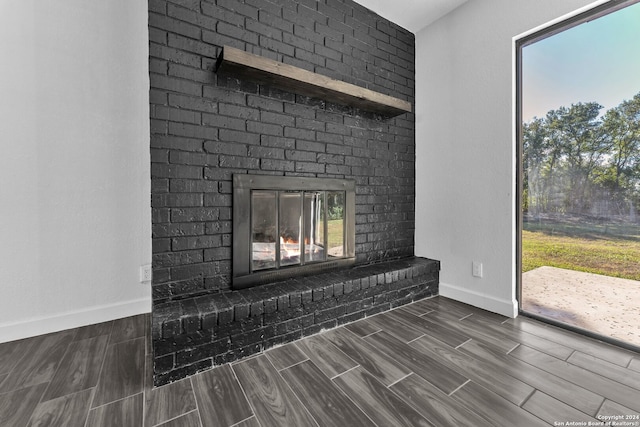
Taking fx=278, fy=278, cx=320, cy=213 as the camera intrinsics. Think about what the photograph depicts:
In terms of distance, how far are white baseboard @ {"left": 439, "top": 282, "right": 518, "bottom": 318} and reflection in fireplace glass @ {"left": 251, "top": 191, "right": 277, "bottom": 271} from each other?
1.61 meters

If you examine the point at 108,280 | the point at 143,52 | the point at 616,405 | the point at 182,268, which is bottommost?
the point at 616,405

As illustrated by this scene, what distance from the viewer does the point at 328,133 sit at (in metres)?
2.19

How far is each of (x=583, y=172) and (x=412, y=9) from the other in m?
1.86

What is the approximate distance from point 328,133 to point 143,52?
1.48m

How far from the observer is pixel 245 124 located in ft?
5.95

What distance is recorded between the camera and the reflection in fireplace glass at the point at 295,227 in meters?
1.90

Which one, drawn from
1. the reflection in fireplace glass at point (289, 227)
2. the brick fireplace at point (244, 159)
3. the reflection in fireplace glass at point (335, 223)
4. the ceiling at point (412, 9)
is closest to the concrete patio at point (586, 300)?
the brick fireplace at point (244, 159)

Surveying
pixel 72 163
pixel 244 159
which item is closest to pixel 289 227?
pixel 244 159

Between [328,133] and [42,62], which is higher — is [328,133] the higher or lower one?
the lower one

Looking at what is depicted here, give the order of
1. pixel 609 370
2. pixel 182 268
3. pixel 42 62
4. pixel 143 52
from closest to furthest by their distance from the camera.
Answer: pixel 609 370 → pixel 182 268 → pixel 42 62 → pixel 143 52

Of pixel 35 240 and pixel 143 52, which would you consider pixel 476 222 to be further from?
pixel 35 240

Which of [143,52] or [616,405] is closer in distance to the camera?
[616,405]

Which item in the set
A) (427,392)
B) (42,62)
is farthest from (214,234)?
(42,62)

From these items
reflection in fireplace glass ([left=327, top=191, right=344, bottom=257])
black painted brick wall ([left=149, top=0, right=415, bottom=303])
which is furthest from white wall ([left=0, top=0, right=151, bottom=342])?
reflection in fireplace glass ([left=327, top=191, right=344, bottom=257])
